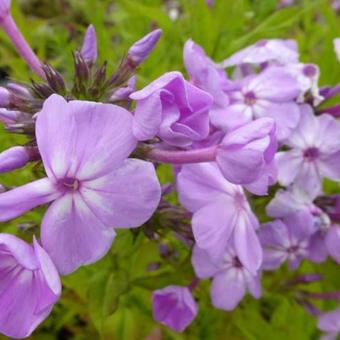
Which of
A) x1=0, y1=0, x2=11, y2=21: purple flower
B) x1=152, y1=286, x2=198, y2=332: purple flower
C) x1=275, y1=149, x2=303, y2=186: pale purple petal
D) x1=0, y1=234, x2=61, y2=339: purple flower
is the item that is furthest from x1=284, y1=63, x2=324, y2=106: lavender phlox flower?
x1=0, y1=234, x2=61, y2=339: purple flower

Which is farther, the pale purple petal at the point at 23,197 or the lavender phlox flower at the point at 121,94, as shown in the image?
the lavender phlox flower at the point at 121,94

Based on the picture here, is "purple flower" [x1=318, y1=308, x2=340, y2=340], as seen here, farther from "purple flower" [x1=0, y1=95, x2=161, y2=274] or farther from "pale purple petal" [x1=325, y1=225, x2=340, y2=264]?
"purple flower" [x1=0, y1=95, x2=161, y2=274]

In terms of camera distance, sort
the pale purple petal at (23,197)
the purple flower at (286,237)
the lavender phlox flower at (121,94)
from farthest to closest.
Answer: the purple flower at (286,237)
the lavender phlox flower at (121,94)
the pale purple petal at (23,197)

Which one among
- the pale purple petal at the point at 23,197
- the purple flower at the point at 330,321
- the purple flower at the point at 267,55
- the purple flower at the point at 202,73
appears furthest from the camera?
the purple flower at the point at 330,321

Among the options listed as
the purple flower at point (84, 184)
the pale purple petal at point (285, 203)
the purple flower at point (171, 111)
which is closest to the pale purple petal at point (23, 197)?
the purple flower at point (84, 184)

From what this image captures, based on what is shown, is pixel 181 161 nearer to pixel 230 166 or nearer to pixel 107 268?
pixel 230 166

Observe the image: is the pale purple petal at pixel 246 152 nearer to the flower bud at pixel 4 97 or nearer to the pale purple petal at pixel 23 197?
the pale purple petal at pixel 23 197

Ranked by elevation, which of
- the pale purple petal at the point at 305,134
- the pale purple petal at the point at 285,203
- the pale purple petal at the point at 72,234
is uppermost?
the pale purple petal at the point at 72,234
